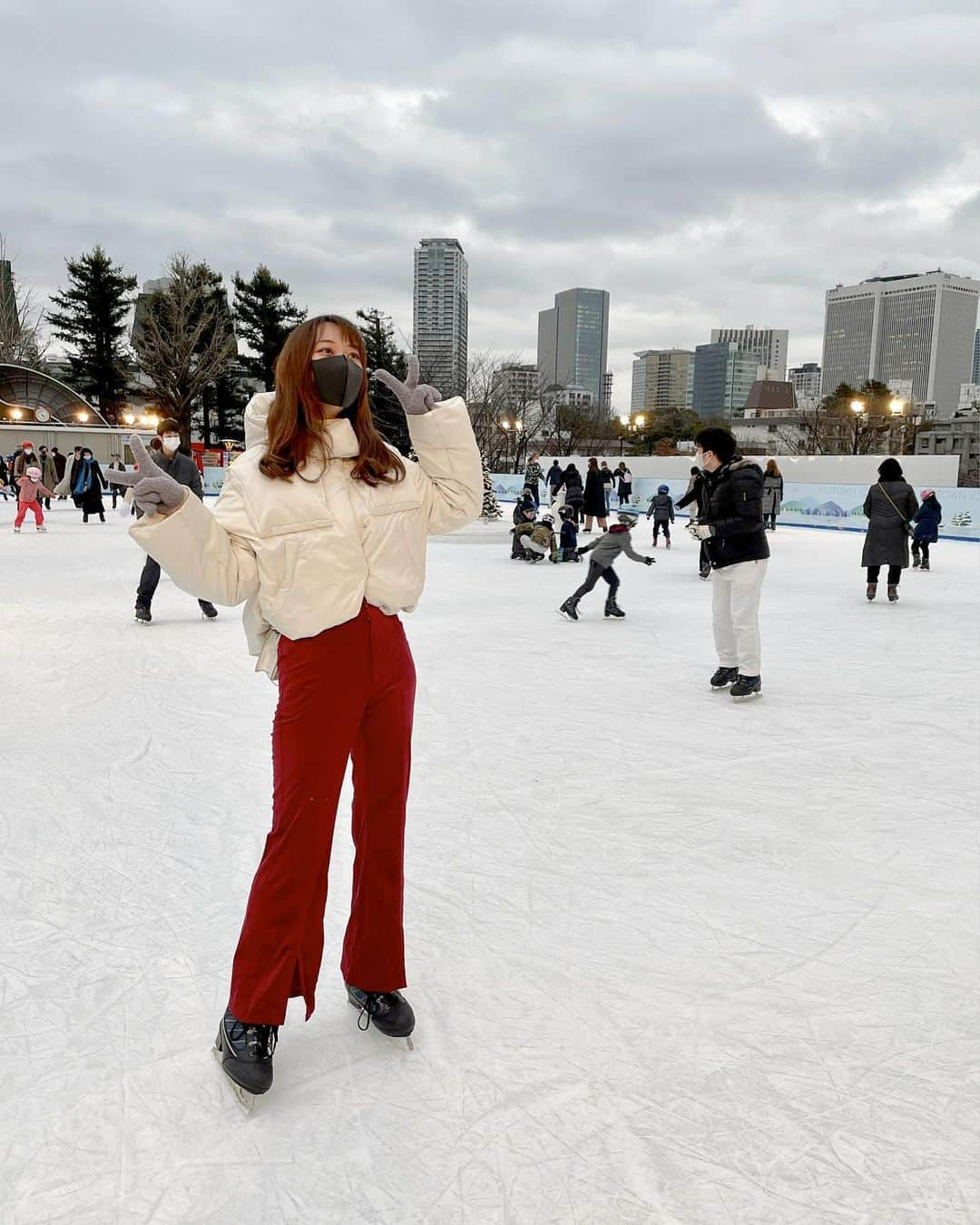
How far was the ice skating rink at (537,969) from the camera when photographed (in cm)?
145

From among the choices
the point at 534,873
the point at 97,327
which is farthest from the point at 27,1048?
the point at 97,327

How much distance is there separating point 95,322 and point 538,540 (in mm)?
39449

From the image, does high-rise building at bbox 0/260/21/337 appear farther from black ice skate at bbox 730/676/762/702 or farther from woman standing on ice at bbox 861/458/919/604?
black ice skate at bbox 730/676/762/702

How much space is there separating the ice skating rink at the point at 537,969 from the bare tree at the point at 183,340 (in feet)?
120

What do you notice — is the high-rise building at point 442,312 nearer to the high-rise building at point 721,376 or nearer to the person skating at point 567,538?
the person skating at point 567,538

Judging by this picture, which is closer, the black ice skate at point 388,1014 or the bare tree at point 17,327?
the black ice skate at point 388,1014

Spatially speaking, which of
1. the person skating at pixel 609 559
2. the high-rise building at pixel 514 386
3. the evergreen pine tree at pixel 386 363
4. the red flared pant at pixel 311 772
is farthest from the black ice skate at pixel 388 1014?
the high-rise building at pixel 514 386

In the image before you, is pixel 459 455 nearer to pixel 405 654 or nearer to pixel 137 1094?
pixel 405 654

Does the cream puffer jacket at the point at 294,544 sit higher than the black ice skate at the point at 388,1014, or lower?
higher

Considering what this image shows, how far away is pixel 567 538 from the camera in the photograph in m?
11.2

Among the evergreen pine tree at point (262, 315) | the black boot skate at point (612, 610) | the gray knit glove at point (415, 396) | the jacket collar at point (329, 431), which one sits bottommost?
the black boot skate at point (612, 610)

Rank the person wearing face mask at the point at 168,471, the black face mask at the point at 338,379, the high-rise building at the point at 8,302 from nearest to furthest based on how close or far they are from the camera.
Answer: the black face mask at the point at 338,379 → the person wearing face mask at the point at 168,471 → the high-rise building at the point at 8,302

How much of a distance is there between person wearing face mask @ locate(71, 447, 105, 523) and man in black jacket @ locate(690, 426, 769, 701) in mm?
11485

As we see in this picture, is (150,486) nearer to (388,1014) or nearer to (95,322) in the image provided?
(388,1014)
